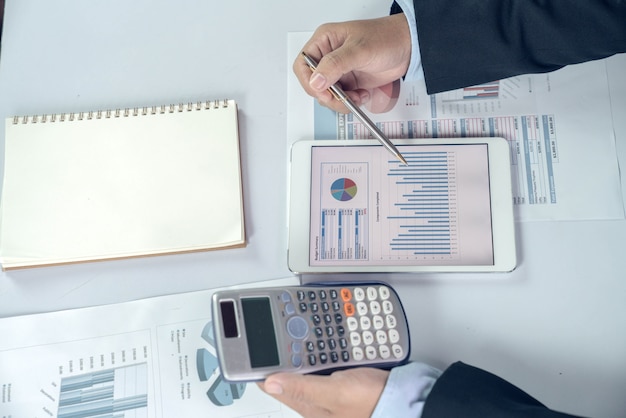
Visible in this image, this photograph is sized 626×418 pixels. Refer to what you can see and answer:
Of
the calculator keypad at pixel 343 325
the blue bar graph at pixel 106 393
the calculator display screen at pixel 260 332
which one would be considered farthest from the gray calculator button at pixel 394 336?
the blue bar graph at pixel 106 393

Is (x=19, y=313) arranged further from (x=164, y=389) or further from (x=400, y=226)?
(x=400, y=226)

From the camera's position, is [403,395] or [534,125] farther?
[534,125]

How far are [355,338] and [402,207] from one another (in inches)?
5.4

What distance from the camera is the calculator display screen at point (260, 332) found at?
1.43 ft

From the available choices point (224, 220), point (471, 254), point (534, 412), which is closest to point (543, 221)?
point (471, 254)

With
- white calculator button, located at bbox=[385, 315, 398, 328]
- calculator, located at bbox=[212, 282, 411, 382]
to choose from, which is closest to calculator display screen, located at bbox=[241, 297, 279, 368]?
calculator, located at bbox=[212, 282, 411, 382]

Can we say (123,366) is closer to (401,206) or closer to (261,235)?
(261,235)

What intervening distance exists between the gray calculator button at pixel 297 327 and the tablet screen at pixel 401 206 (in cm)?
7

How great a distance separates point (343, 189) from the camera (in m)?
0.53

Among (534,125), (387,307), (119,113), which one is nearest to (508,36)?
(534,125)

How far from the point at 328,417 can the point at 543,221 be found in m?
0.28

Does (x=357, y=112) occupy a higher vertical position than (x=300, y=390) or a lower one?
higher

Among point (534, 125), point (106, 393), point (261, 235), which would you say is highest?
point (534, 125)

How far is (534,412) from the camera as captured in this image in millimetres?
406
